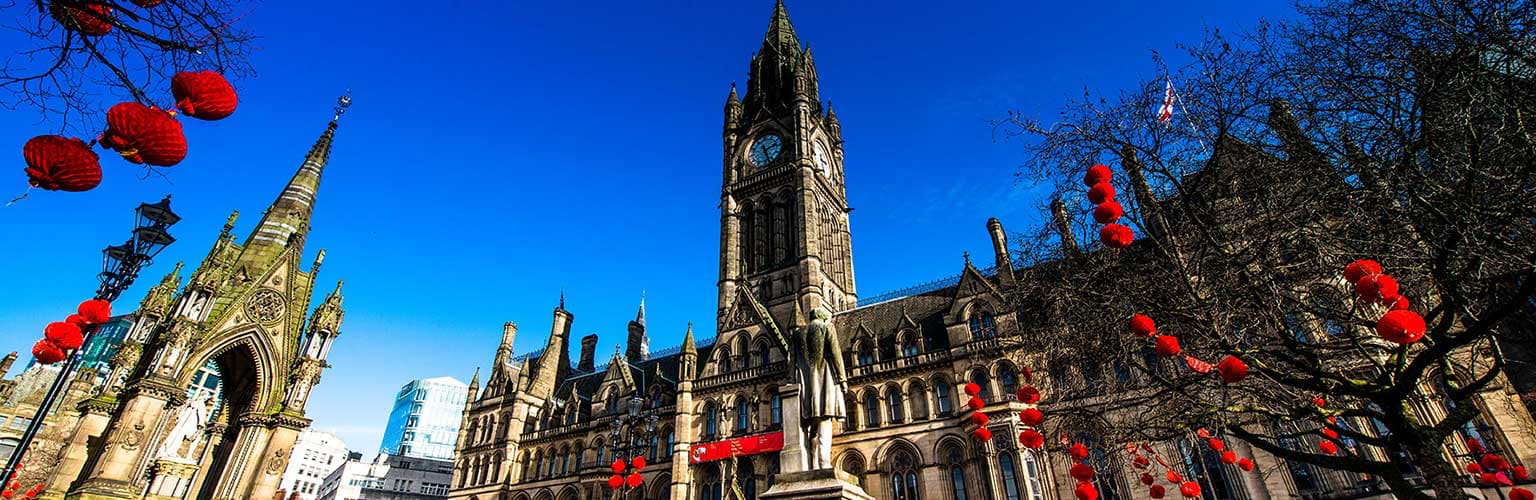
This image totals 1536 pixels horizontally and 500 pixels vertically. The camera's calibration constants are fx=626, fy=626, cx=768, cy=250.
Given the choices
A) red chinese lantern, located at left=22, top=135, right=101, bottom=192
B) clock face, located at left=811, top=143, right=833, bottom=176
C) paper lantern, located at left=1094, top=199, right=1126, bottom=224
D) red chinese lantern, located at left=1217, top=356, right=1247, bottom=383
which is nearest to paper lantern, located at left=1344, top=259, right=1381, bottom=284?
red chinese lantern, located at left=1217, top=356, right=1247, bottom=383

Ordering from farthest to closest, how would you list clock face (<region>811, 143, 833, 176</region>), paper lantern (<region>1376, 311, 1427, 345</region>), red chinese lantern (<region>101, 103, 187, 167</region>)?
clock face (<region>811, 143, 833, 176</region>) → paper lantern (<region>1376, 311, 1427, 345</region>) → red chinese lantern (<region>101, 103, 187, 167</region>)

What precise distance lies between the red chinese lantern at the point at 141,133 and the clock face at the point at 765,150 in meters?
37.7

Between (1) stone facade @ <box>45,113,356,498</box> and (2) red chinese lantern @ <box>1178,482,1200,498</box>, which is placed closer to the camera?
(2) red chinese lantern @ <box>1178,482,1200,498</box>

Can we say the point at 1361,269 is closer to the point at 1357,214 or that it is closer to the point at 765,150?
the point at 1357,214

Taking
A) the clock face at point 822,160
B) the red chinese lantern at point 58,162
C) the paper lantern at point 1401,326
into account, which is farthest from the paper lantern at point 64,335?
the clock face at point 822,160

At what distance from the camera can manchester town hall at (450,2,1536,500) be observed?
2256cm

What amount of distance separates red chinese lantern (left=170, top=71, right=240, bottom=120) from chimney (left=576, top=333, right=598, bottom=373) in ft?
135

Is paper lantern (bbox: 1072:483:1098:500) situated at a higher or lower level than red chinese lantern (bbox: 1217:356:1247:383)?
lower

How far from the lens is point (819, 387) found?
11234mm

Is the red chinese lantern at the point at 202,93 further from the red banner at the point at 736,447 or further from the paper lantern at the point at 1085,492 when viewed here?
the red banner at the point at 736,447

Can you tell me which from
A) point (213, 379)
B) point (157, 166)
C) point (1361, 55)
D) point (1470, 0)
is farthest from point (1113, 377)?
point (213, 379)

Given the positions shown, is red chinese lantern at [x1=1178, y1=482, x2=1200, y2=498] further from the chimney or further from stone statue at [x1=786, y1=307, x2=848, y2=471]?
the chimney

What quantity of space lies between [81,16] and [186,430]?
21531 mm

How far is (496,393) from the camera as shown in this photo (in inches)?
1603
